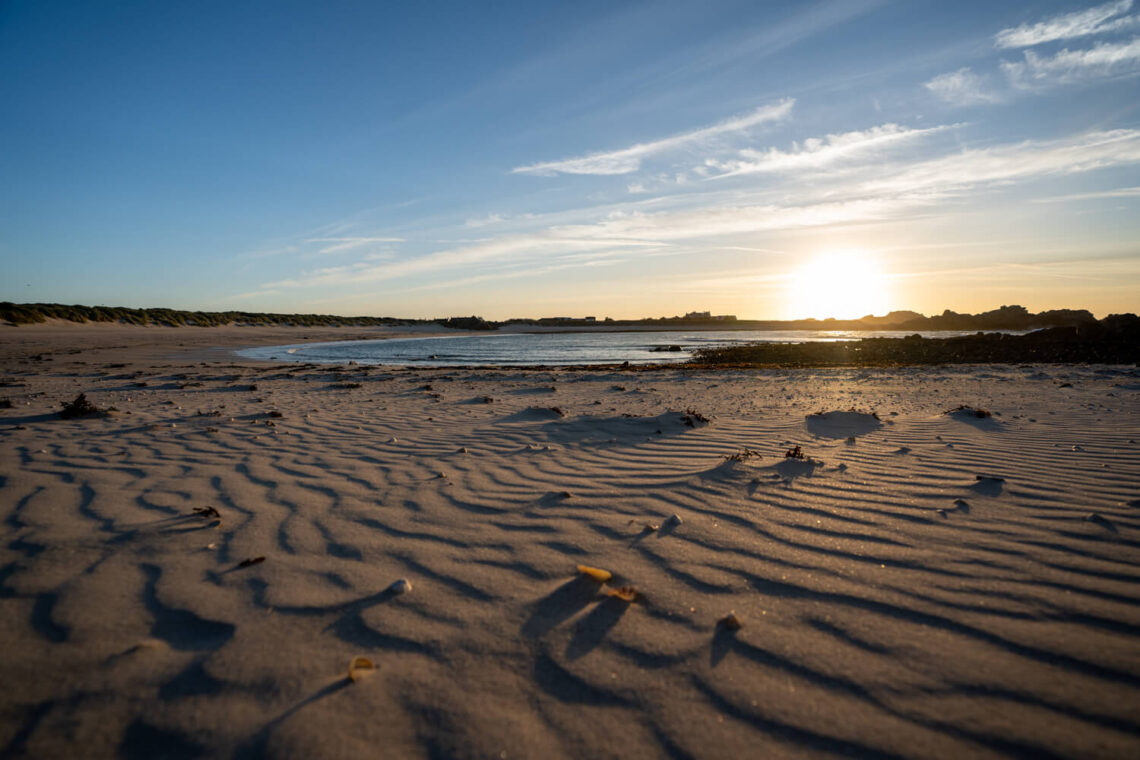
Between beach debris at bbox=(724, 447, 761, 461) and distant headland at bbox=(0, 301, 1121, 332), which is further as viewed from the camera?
distant headland at bbox=(0, 301, 1121, 332)

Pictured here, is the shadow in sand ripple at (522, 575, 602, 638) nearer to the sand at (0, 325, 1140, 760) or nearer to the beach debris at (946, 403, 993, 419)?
the sand at (0, 325, 1140, 760)

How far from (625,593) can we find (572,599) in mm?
251

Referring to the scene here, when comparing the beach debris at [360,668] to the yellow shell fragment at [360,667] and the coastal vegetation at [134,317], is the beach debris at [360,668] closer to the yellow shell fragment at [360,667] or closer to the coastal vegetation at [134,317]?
the yellow shell fragment at [360,667]

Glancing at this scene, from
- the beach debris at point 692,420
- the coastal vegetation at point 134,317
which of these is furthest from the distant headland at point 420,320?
the beach debris at point 692,420

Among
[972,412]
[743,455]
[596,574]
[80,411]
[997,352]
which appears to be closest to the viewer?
[596,574]

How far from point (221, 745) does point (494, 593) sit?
1144mm

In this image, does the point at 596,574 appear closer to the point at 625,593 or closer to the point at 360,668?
the point at 625,593

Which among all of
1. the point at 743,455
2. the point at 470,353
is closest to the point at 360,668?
the point at 743,455

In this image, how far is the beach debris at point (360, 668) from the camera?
1890 mm

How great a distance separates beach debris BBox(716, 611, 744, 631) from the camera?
2.15 metres

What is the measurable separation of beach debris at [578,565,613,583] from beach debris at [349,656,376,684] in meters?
1.03

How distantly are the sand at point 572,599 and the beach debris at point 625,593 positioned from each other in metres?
0.02

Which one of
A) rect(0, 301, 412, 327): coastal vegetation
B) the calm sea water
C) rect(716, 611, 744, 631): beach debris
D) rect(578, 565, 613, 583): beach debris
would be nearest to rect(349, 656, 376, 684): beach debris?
rect(578, 565, 613, 583): beach debris

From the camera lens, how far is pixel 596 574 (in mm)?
2539
